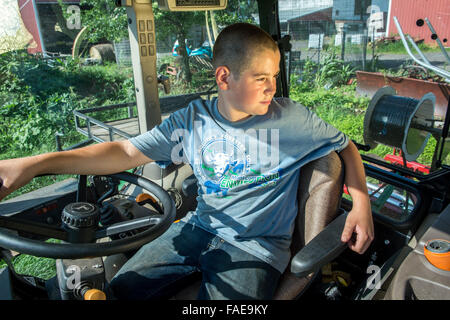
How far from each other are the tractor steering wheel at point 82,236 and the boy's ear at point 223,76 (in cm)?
53

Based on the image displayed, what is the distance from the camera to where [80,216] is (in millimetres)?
1210

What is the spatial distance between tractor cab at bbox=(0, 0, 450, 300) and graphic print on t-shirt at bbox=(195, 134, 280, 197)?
0.68 feet

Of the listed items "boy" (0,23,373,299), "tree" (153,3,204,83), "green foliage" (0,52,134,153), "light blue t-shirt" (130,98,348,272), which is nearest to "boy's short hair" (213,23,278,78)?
"boy" (0,23,373,299)

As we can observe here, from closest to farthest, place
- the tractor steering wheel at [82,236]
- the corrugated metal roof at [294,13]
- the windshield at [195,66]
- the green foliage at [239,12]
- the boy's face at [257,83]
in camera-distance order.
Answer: the tractor steering wheel at [82,236], the boy's face at [257,83], the windshield at [195,66], the corrugated metal roof at [294,13], the green foliage at [239,12]

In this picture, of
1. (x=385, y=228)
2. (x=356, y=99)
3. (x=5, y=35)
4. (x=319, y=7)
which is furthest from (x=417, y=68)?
(x=5, y=35)

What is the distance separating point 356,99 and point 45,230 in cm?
223

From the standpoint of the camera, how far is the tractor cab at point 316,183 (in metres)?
1.25

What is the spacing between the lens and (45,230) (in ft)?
4.13

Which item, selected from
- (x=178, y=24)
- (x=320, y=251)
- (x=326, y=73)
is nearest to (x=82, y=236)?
(x=320, y=251)

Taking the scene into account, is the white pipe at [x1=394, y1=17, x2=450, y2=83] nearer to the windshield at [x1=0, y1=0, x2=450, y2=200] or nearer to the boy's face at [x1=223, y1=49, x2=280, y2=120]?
the windshield at [x1=0, y1=0, x2=450, y2=200]

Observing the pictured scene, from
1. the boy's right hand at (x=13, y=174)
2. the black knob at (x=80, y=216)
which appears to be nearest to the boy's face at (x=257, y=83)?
the black knob at (x=80, y=216)

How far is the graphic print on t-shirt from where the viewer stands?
1.54 metres

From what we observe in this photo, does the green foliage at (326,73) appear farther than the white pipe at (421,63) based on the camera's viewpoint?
Yes

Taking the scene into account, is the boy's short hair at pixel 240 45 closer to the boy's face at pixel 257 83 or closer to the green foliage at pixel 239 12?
the boy's face at pixel 257 83
